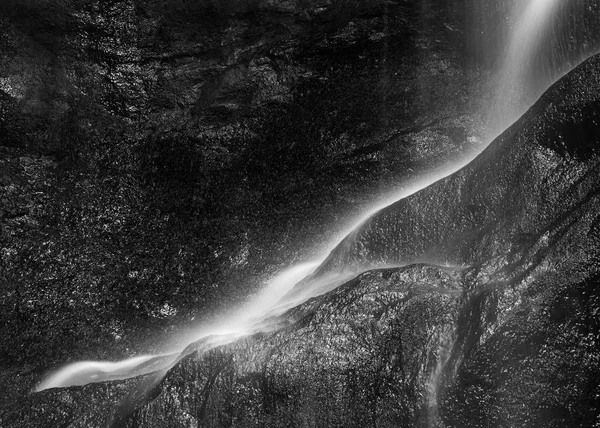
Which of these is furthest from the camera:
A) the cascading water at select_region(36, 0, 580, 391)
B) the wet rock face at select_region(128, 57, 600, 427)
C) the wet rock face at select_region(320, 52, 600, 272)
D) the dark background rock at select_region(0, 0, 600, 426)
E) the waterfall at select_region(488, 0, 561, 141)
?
the dark background rock at select_region(0, 0, 600, 426)

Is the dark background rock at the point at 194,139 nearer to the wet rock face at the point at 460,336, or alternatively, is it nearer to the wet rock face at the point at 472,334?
the wet rock face at the point at 460,336

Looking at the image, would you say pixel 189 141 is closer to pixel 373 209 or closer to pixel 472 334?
pixel 373 209

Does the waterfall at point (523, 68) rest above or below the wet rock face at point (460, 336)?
above

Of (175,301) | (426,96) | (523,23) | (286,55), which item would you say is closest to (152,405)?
(175,301)

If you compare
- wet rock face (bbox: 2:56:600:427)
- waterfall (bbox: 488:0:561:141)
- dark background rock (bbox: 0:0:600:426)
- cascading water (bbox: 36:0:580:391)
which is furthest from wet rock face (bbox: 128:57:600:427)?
dark background rock (bbox: 0:0:600:426)

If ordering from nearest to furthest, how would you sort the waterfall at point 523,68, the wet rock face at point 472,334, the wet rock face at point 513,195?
the wet rock face at point 472,334 → the wet rock face at point 513,195 → the waterfall at point 523,68

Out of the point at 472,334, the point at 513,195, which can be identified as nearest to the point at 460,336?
the point at 472,334

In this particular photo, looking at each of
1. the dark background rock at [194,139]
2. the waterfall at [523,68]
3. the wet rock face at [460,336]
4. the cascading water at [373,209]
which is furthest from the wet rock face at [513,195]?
the waterfall at [523,68]

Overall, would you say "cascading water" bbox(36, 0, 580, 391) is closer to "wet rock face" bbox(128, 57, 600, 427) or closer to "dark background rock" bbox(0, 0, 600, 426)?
"dark background rock" bbox(0, 0, 600, 426)

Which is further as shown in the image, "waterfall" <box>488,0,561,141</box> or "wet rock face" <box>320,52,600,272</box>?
"waterfall" <box>488,0,561,141</box>
